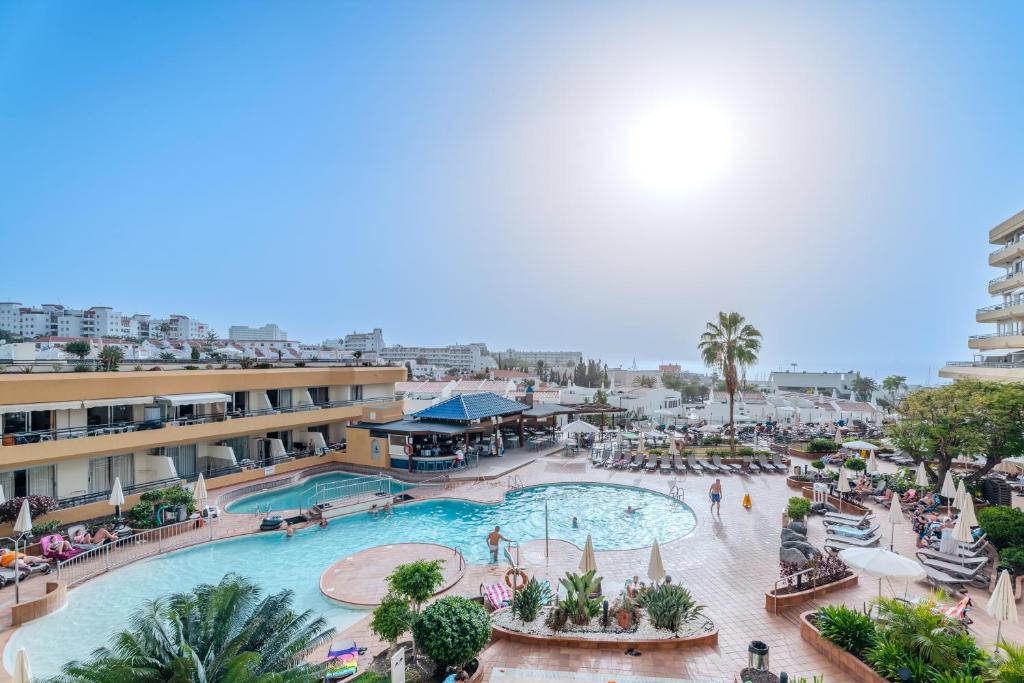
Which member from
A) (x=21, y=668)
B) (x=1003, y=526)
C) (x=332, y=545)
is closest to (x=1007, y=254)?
(x=1003, y=526)

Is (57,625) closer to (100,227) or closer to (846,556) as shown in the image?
(846,556)

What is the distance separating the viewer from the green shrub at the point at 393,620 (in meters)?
7.97

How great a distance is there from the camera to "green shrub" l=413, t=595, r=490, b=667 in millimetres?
7691

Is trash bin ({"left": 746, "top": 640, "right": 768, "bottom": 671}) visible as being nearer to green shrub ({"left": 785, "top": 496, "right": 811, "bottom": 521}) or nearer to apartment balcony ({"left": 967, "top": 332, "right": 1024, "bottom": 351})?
green shrub ({"left": 785, "top": 496, "right": 811, "bottom": 521})

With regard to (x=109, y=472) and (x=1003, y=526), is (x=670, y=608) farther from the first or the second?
(x=109, y=472)

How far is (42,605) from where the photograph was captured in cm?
Answer: 1108

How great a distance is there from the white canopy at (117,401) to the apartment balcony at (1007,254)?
151 ft

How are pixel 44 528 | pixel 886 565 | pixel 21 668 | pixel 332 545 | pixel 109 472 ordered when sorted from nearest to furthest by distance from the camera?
pixel 21 668 → pixel 886 565 → pixel 44 528 → pixel 332 545 → pixel 109 472

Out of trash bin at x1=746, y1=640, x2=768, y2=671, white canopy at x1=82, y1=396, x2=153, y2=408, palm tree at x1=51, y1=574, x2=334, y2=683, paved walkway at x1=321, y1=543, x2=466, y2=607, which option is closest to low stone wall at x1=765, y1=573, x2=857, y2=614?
trash bin at x1=746, y1=640, x2=768, y2=671

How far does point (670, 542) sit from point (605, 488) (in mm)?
7586

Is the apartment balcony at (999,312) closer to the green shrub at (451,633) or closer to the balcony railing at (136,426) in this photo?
the green shrub at (451,633)

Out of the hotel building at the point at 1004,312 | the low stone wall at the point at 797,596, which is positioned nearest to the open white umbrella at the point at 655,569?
the low stone wall at the point at 797,596

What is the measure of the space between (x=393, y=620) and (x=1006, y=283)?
130 feet

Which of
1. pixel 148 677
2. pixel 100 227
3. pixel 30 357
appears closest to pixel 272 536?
pixel 148 677
